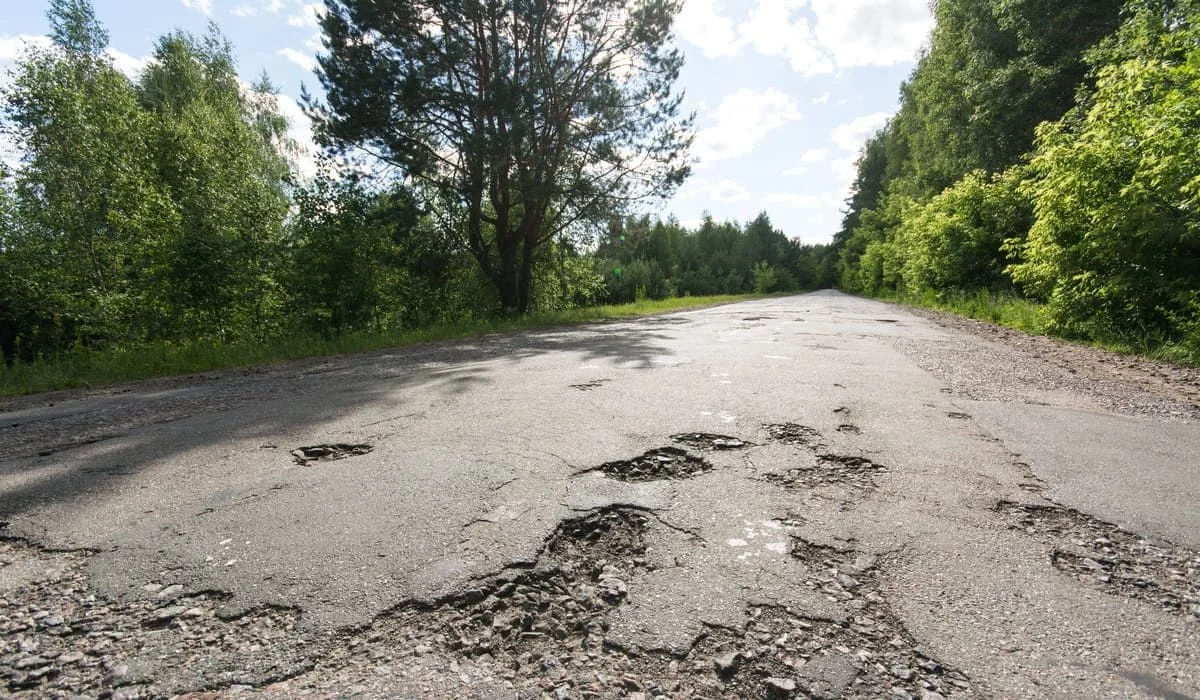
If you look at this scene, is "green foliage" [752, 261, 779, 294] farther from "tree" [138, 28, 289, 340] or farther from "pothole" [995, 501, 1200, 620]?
"pothole" [995, 501, 1200, 620]

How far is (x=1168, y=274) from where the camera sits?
729 centimetres

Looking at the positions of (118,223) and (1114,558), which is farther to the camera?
(118,223)

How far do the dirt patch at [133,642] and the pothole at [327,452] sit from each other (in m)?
1.21

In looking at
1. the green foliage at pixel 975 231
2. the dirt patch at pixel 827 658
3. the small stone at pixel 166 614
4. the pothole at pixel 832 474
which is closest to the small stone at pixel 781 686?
the dirt patch at pixel 827 658

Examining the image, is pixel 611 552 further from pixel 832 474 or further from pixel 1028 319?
pixel 1028 319

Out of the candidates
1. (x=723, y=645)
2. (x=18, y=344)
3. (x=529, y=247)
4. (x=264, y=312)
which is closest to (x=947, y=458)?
(x=723, y=645)

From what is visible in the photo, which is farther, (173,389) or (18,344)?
(18,344)

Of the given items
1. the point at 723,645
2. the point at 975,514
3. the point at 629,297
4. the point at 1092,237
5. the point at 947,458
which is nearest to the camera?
the point at 723,645

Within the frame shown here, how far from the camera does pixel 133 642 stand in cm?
156

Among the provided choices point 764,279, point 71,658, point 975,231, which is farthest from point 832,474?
point 764,279

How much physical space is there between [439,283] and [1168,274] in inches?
645

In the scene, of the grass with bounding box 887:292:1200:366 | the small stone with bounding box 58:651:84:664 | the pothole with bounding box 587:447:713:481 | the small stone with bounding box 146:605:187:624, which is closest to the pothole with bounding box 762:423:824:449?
the pothole with bounding box 587:447:713:481

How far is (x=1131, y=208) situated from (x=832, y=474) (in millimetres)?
7962

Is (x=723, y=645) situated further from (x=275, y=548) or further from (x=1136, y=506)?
(x=1136, y=506)
